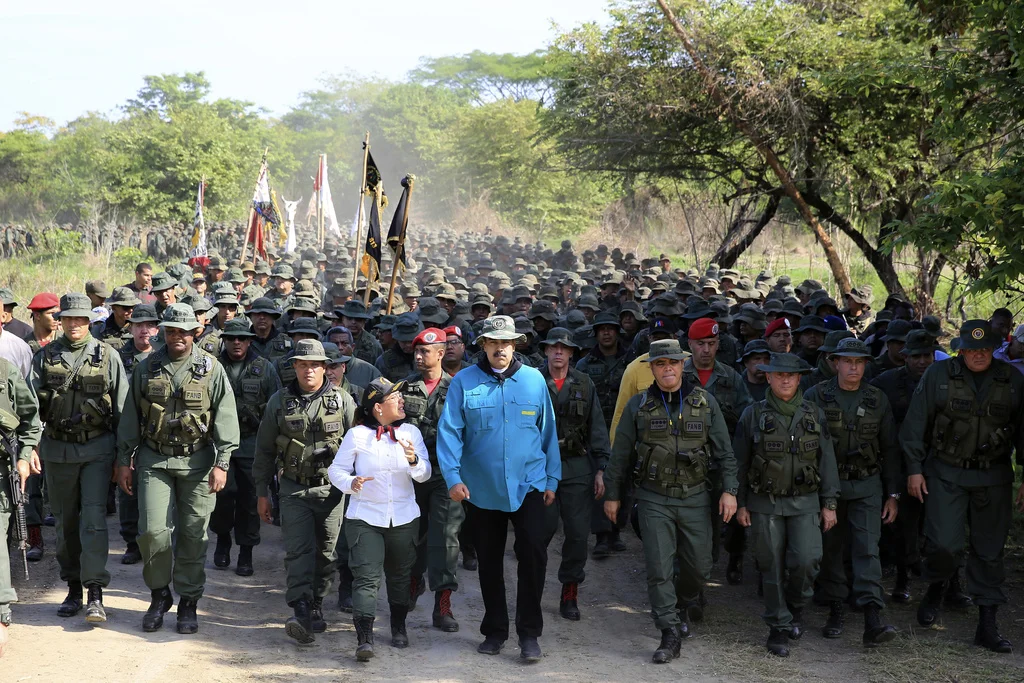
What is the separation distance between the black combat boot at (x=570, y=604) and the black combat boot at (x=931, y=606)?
97.3 inches

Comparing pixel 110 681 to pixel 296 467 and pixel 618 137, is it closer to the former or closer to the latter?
pixel 296 467

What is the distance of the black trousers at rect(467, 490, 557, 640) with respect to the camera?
6734mm

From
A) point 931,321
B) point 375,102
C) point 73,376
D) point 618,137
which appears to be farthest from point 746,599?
point 375,102

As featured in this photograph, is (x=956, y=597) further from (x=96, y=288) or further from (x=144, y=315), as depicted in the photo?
(x=96, y=288)

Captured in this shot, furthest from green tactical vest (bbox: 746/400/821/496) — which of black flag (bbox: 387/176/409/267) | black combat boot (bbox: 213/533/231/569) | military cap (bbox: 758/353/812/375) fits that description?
black flag (bbox: 387/176/409/267)

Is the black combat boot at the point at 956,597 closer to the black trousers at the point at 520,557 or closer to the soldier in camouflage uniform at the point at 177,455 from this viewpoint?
the black trousers at the point at 520,557

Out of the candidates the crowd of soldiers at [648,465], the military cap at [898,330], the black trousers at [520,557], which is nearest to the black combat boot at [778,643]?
the crowd of soldiers at [648,465]

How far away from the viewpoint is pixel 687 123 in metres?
19.5

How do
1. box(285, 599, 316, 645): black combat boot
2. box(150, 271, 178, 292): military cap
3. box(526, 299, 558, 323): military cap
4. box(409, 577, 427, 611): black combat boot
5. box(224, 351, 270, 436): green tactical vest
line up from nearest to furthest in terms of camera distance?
1. box(285, 599, 316, 645): black combat boot
2. box(409, 577, 427, 611): black combat boot
3. box(224, 351, 270, 436): green tactical vest
4. box(526, 299, 558, 323): military cap
5. box(150, 271, 178, 292): military cap

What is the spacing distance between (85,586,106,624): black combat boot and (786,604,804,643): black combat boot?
185 inches

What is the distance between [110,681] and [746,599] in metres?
4.70

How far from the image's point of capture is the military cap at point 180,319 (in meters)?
7.24

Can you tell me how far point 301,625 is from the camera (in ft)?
22.6

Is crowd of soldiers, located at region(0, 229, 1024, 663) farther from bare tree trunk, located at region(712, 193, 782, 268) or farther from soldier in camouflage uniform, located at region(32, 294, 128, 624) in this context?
bare tree trunk, located at region(712, 193, 782, 268)
